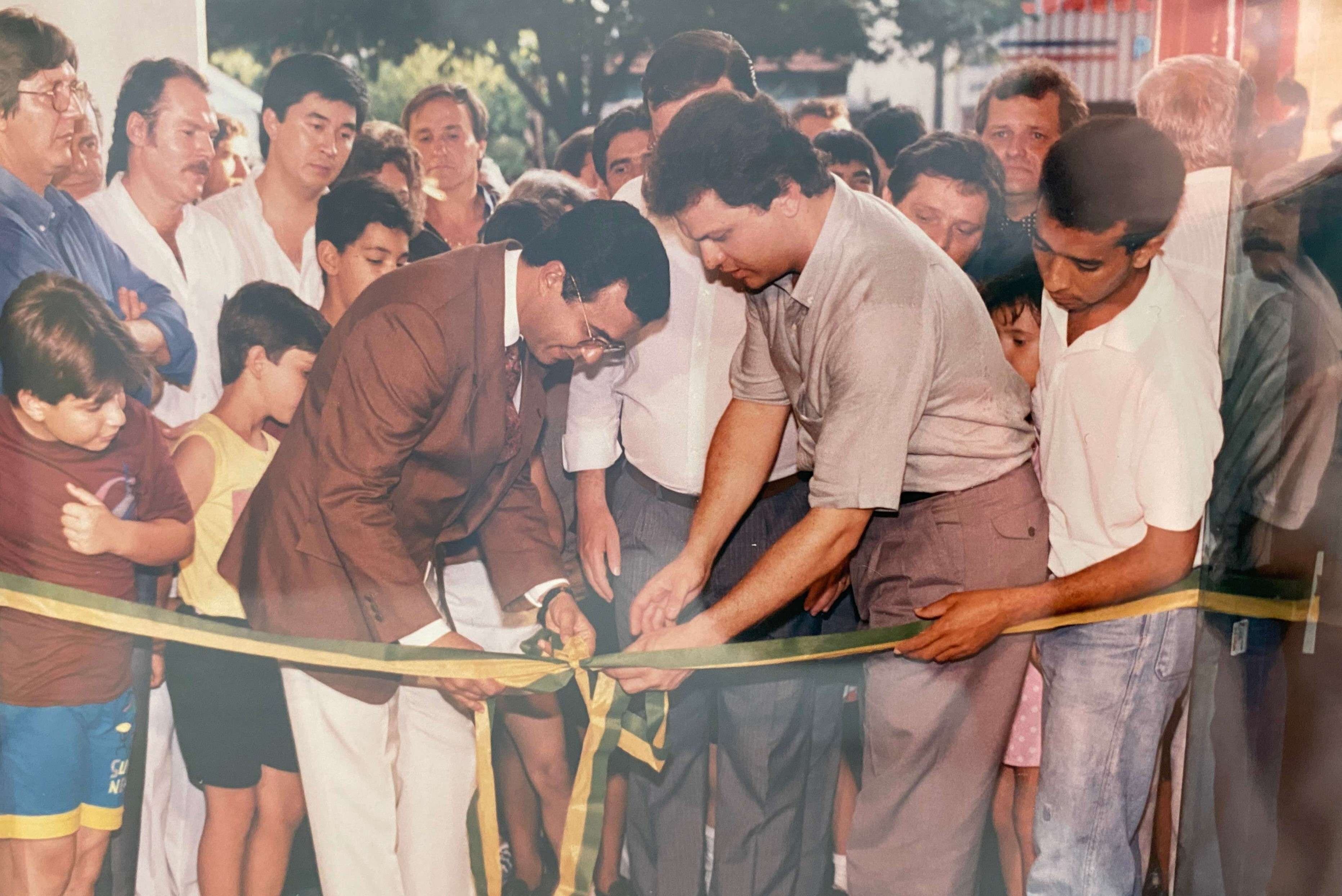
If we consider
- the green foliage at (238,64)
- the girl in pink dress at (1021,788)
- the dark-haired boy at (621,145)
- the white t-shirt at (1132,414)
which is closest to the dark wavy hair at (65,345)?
the green foliage at (238,64)

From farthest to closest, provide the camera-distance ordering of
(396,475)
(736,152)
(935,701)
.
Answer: (935,701)
(396,475)
(736,152)

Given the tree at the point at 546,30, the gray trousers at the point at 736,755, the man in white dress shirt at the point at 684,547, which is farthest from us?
the gray trousers at the point at 736,755

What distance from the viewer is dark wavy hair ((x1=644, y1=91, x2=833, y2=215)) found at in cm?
204

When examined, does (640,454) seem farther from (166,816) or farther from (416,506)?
(166,816)

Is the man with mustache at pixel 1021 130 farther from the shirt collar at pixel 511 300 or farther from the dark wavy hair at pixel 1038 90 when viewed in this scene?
the shirt collar at pixel 511 300

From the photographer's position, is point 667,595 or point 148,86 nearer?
point 148,86

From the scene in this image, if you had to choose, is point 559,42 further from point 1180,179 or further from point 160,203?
point 1180,179

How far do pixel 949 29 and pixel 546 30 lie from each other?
81cm

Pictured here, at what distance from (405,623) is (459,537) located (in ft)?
0.69

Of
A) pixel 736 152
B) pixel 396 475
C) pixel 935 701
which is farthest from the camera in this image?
pixel 935 701

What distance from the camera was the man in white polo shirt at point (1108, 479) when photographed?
2.13 metres

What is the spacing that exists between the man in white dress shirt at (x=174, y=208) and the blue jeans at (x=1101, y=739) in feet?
6.15

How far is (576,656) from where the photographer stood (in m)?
2.25

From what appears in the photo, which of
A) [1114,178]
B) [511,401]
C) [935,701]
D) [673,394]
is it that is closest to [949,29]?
[1114,178]
